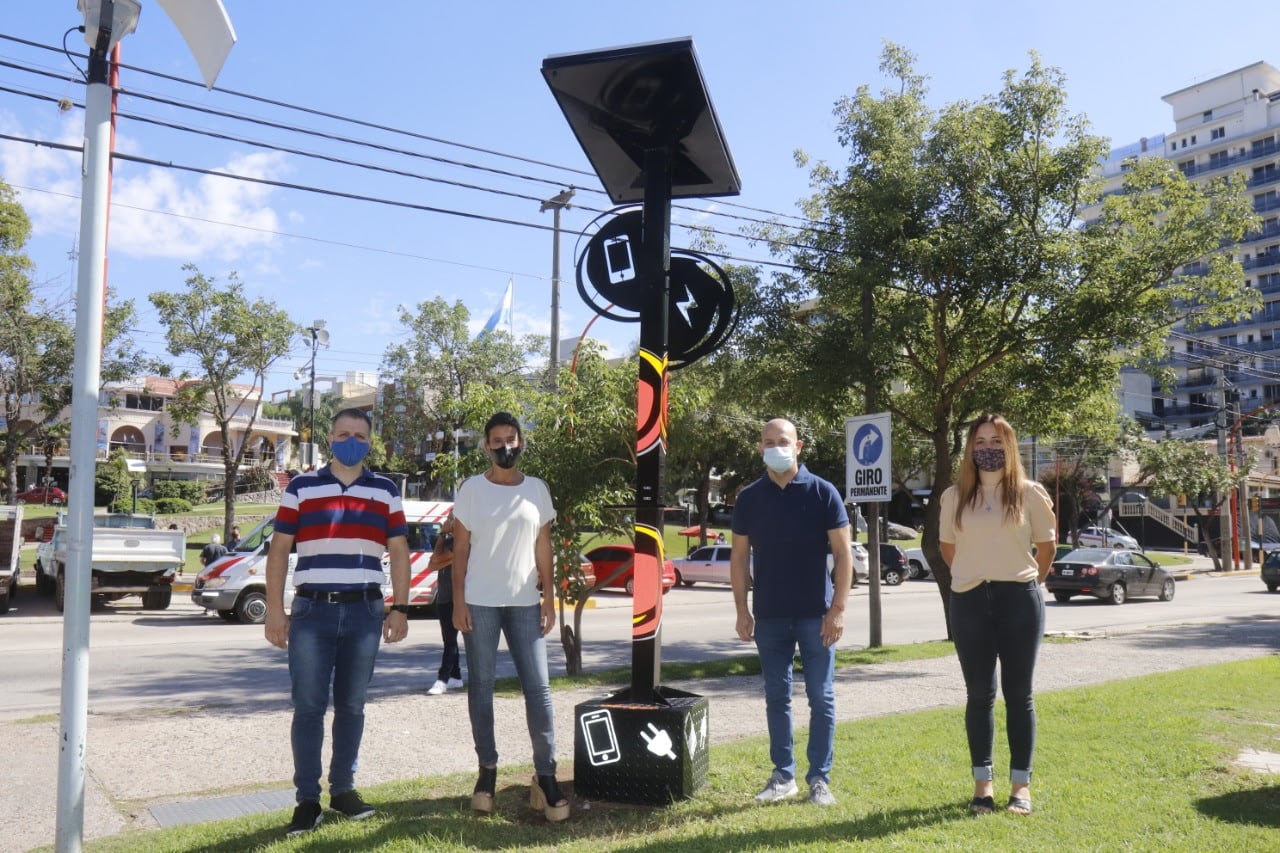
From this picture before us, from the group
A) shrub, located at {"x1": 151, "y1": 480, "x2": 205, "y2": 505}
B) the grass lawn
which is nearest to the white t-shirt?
the grass lawn

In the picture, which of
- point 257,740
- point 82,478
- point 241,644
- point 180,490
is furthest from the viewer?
point 180,490

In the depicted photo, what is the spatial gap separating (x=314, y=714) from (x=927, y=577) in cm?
3649

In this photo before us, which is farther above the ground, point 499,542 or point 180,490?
point 180,490

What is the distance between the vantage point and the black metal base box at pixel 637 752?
4777mm

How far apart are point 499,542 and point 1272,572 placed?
3030cm

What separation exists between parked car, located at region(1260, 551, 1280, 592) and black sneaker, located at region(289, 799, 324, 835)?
30.7 meters

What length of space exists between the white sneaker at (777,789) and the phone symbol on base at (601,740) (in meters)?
0.74

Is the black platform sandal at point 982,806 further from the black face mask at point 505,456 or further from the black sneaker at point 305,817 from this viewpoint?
the black sneaker at point 305,817

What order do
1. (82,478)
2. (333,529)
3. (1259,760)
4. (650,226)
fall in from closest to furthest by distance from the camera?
(82,478)
(333,529)
(650,226)
(1259,760)

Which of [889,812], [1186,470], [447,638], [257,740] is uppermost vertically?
[1186,470]

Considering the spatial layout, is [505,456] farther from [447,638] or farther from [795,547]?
[447,638]

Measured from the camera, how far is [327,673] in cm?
455

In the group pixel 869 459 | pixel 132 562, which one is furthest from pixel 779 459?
pixel 132 562

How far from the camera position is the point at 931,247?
11.9m
